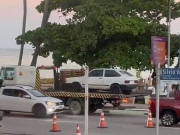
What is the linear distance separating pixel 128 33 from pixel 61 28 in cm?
563

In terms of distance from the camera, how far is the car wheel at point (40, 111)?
90.0ft

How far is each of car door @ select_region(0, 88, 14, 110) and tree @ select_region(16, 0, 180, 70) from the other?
46.9 ft

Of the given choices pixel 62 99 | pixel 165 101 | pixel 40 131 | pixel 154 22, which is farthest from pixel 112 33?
pixel 40 131

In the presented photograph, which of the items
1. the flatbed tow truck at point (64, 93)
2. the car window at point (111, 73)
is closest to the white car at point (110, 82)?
the car window at point (111, 73)

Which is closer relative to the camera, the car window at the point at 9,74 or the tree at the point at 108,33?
the car window at the point at 9,74

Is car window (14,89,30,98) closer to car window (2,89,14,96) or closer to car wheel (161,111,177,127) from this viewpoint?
car window (2,89,14,96)

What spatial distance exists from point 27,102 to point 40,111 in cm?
79

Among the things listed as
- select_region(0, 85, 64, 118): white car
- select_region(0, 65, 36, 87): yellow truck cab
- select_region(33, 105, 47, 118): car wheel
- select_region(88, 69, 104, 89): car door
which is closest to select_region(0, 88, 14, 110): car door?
select_region(0, 85, 64, 118): white car

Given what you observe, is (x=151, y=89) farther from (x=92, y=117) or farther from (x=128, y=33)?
(x=92, y=117)

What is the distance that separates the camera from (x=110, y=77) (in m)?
31.9

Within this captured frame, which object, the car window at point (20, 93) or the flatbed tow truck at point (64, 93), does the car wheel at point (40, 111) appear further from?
the flatbed tow truck at point (64, 93)

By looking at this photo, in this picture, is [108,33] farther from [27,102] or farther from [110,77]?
[27,102]

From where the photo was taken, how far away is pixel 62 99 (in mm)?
30234

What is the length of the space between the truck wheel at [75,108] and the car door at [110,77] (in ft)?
9.51
